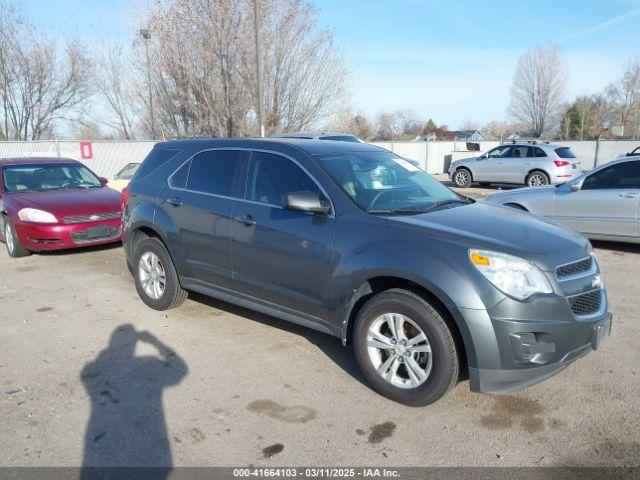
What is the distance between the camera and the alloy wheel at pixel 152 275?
5.40 meters

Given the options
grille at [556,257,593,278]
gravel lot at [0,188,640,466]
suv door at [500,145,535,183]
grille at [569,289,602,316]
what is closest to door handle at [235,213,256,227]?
gravel lot at [0,188,640,466]

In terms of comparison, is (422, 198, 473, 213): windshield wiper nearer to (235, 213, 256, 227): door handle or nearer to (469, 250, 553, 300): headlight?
(469, 250, 553, 300): headlight

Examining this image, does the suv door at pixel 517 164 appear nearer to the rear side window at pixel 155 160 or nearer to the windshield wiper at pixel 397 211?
the rear side window at pixel 155 160

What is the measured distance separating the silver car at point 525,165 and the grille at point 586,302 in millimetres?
14348

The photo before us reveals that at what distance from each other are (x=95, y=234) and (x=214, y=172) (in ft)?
12.9

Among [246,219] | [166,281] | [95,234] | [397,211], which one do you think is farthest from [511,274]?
[95,234]

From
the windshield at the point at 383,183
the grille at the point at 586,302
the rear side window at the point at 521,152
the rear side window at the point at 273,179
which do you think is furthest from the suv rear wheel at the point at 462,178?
the grille at the point at 586,302

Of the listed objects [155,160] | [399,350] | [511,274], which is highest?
[155,160]

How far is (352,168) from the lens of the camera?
429cm

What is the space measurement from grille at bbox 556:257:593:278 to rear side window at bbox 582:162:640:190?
4996mm

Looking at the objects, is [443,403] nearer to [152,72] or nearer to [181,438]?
[181,438]

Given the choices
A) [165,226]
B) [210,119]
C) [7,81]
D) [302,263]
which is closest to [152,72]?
[210,119]

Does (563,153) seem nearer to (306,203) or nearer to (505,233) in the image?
(505,233)

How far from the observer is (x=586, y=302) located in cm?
343
